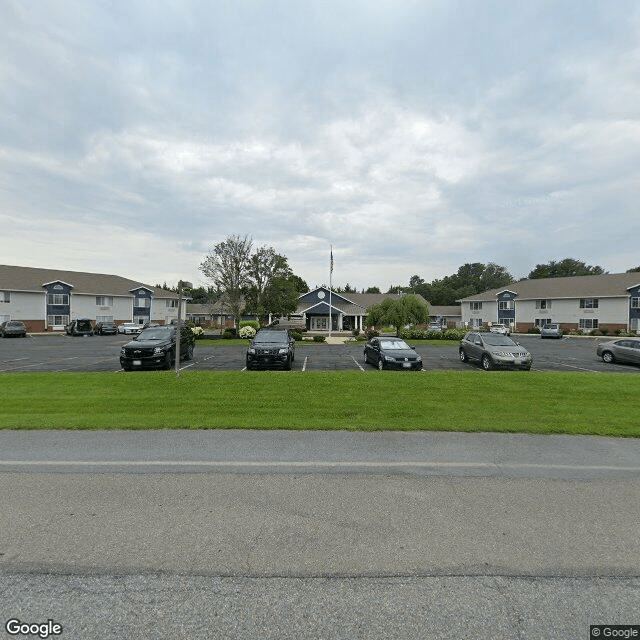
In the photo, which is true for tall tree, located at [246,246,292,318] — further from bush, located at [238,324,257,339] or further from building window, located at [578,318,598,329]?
building window, located at [578,318,598,329]

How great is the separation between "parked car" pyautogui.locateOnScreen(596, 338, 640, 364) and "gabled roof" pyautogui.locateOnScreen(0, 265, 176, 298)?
191 feet

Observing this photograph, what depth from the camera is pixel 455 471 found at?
220 inches

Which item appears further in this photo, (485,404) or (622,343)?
(622,343)

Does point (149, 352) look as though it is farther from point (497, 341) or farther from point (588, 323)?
point (588, 323)

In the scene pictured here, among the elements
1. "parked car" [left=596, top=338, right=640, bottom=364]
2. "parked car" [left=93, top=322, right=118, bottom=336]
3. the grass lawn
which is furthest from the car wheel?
"parked car" [left=93, top=322, right=118, bottom=336]

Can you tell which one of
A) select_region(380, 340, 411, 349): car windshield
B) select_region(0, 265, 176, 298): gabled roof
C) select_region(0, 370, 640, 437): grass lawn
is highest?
select_region(0, 265, 176, 298): gabled roof

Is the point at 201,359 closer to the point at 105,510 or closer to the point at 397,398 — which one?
the point at 397,398

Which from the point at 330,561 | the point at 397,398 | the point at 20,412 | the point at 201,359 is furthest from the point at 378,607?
the point at 201,359

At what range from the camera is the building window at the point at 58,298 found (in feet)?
178

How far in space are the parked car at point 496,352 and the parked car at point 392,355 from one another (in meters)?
3.27

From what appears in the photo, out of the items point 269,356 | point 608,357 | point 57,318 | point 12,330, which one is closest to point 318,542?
point 269,356

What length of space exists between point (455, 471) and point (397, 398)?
4502 mm

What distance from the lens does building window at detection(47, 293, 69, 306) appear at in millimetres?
54250

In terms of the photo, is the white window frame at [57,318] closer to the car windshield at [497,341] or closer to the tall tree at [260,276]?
the tall tree at [260,276]
